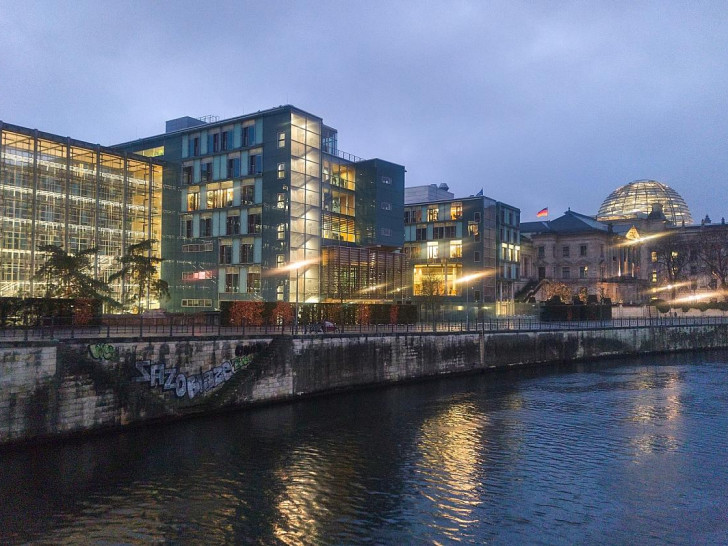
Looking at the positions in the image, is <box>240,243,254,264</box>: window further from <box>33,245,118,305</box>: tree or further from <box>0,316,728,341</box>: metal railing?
<box>0,316,728,341</box>: metal railing

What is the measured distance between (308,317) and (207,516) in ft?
112

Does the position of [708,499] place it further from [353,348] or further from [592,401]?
[353,348]

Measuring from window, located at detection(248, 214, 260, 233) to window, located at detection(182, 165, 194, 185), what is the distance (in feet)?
38.6

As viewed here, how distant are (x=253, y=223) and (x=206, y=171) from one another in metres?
10.6

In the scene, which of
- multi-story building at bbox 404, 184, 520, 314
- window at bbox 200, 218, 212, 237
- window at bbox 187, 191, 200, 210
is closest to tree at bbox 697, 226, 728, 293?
multi-story building at bbox 404, 184, 520, 314

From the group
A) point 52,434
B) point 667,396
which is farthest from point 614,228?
point 52,434

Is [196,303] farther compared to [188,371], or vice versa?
[196,303]

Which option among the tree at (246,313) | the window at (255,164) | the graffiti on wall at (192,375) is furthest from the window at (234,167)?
the graffiti on wall at (192,375)

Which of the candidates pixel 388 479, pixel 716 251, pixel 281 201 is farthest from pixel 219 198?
pixel 716 251

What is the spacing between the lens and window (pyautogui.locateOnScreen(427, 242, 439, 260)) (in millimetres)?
106938

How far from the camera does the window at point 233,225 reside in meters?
74.8

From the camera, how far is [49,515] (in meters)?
21.3

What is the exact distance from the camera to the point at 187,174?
7956cm

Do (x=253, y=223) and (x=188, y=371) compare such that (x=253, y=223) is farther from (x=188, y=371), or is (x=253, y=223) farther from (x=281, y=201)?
(x=188, y=371)
